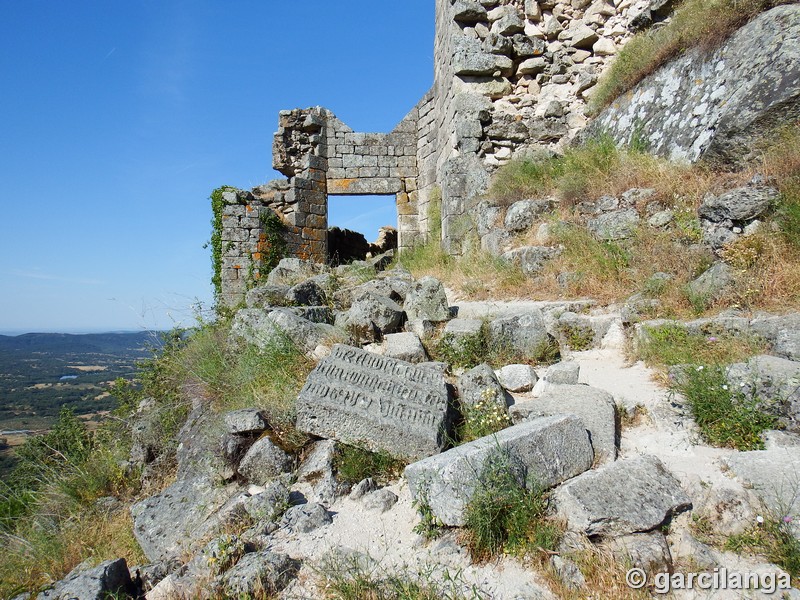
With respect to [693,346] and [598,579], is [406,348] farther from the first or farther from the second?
[598,579]

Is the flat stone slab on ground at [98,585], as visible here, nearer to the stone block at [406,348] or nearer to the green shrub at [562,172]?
the stone block at [406,348]

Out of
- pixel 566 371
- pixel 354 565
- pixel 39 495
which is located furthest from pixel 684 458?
pixel 39 495

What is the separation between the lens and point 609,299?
5.12 m

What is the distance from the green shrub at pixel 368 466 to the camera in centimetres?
348

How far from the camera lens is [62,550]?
148 inches

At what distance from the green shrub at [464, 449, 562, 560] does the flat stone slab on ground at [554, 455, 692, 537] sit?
12 centimetres

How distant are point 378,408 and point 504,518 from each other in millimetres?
1302

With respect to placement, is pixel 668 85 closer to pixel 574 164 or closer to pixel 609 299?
pixel 574 164

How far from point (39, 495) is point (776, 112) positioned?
316 inches

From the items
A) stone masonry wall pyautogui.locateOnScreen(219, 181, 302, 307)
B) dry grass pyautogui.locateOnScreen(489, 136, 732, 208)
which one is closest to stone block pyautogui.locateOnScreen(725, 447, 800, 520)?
dry grass pyautogui.locateOnScreen(489, 136, 732, 208)

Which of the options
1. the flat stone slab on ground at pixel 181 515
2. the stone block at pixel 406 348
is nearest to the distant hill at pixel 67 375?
the flat stone slab on ground at pixel 181 515

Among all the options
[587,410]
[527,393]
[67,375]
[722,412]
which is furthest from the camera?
[67,375]

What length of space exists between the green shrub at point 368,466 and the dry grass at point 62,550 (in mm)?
1526

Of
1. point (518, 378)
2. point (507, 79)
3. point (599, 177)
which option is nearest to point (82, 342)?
point (507, 79)
